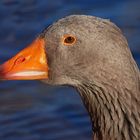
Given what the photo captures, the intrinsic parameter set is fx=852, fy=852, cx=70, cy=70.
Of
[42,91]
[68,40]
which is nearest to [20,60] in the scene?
[68,40]

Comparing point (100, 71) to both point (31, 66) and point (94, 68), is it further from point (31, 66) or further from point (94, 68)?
point (31, 66)

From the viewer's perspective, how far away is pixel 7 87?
9.89 meters

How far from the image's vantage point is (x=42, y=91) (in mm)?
9844

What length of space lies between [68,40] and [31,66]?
411 mm

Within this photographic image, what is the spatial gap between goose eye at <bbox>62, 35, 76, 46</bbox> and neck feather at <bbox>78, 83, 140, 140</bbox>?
0.35 meters

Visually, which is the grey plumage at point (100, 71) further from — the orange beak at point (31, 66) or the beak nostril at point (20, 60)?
the beak nostril at point (20, 60)

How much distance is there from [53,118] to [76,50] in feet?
10.0

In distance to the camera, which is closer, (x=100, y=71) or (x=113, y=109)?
(x=100, y=71)

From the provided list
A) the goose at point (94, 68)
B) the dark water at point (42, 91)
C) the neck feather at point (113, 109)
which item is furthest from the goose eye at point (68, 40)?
the dark water at point (42, 91)

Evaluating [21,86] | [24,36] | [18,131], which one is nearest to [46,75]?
[18,131]

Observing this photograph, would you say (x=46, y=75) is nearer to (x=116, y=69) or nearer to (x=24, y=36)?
(x=116, y=69)

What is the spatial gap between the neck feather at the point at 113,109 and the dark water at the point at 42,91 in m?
2.53

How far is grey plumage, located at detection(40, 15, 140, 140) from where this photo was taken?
6.25m

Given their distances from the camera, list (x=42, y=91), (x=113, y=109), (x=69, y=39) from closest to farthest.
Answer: (x=69, y=39) → (x=113, y=109) → (x=42, y=91)
